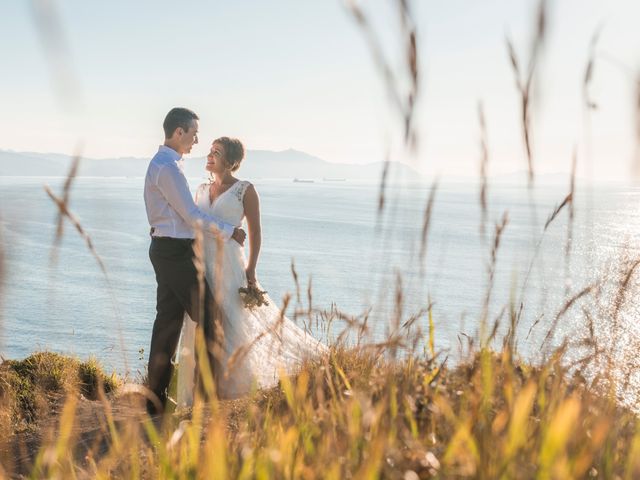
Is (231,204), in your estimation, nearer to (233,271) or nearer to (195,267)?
(233,271)

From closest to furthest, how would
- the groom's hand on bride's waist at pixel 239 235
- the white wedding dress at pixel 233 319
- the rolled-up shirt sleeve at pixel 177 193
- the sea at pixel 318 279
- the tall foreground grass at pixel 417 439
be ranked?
the tall foreground grass at pixel 417 439, the sea at pixel 318 279, the rolled-up shirt sleeve at pixel 177 193, the groom's hand on bride's waist at pixel 239 235, the white wedding dress at pixel 233 319

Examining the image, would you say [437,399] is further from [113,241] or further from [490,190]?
[113,241]

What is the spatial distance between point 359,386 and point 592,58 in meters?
1.09

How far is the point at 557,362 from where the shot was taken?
212cm

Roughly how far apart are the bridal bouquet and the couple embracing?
0.03 metres

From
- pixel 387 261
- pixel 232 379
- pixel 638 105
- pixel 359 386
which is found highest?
pixel 638 105

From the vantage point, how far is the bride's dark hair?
5.41 m

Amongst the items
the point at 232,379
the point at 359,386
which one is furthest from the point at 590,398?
the point at 232,379

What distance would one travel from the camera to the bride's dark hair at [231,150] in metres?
5.41

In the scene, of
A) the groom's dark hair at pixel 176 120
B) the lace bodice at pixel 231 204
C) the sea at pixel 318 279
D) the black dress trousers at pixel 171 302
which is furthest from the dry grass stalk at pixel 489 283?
the lace bodice at pixel 231 204

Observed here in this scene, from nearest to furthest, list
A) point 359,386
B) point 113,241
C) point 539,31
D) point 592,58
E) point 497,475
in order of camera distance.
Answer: point 497,475
point 539,31
point 592,58
point 359,386
point 113,241

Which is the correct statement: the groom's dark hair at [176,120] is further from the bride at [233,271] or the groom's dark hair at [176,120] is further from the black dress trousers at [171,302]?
the black dress trousers at [171,302]

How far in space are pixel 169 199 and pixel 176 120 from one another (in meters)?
0.55

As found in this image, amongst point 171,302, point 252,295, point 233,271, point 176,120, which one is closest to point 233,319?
point 252,295
